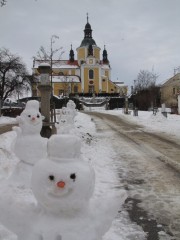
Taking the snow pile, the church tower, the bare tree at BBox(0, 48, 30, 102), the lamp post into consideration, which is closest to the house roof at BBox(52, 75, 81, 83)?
the church tower

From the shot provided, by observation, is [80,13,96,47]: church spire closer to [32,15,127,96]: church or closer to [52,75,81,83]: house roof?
[32,15,127,96]: church

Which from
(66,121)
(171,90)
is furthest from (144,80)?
(66,121)

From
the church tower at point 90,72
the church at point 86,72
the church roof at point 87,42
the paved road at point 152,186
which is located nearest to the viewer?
the paved road at point 152,186

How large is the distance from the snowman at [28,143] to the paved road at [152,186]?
196 centimetres

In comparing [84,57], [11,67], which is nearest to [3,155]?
[11,67]

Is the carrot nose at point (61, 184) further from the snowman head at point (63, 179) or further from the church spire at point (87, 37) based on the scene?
the church spire at point (87, 37)

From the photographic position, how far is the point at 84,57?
324ft

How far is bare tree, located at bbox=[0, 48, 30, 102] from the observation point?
4512 centimetres

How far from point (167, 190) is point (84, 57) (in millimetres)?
93205

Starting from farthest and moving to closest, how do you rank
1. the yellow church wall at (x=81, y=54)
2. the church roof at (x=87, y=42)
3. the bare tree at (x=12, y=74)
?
the yellow church wall at (x=81, y=54)
the church roof at (x=87, y=42)
the bare tree at (x=12, y=74)

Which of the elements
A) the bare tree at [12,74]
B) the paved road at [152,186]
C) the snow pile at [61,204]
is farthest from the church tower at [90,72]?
the snow pile at [61,204]

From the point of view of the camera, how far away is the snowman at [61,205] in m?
3.26

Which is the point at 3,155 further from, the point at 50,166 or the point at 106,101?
the point at 106,101

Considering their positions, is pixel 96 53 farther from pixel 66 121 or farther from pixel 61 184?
pixel 61 184
